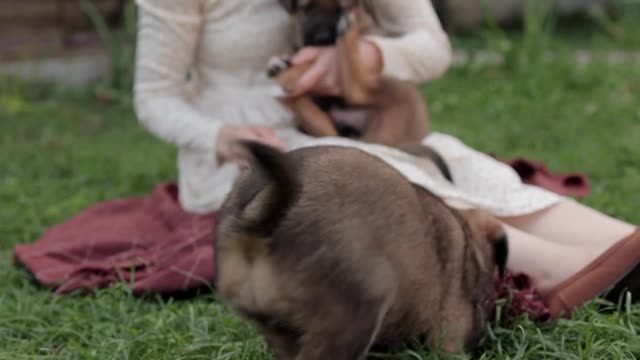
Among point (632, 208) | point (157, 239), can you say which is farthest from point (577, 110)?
point (157, 239)

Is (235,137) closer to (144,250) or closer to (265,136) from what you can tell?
(265,136)

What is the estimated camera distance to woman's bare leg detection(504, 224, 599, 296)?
299 cm

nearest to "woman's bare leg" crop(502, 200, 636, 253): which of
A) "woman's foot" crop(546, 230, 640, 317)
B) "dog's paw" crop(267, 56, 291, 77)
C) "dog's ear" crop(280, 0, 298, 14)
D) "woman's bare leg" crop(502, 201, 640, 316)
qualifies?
"woman's bare leg" crop(502, 201, 640, 316)

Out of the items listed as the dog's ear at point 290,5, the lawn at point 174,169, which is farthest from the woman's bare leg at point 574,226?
the dog's ear at point 290,5

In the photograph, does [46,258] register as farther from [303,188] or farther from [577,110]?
[577,110]

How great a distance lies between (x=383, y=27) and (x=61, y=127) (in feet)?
9.34

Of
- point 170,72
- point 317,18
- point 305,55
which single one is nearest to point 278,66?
point 305,55

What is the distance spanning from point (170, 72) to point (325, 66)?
19.0 inches

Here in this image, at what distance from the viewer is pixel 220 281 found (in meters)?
2.24

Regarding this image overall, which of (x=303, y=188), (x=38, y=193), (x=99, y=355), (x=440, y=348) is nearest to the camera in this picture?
(x=303, y=188)

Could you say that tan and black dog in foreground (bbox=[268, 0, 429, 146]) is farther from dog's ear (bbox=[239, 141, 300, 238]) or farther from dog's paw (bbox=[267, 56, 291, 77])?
dog's ear (bbox=[239, 141, 300, 238])

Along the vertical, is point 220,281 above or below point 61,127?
above

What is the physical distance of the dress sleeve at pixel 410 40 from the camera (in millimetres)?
3547

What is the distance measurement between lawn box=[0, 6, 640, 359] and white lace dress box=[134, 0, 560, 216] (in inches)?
19.5
